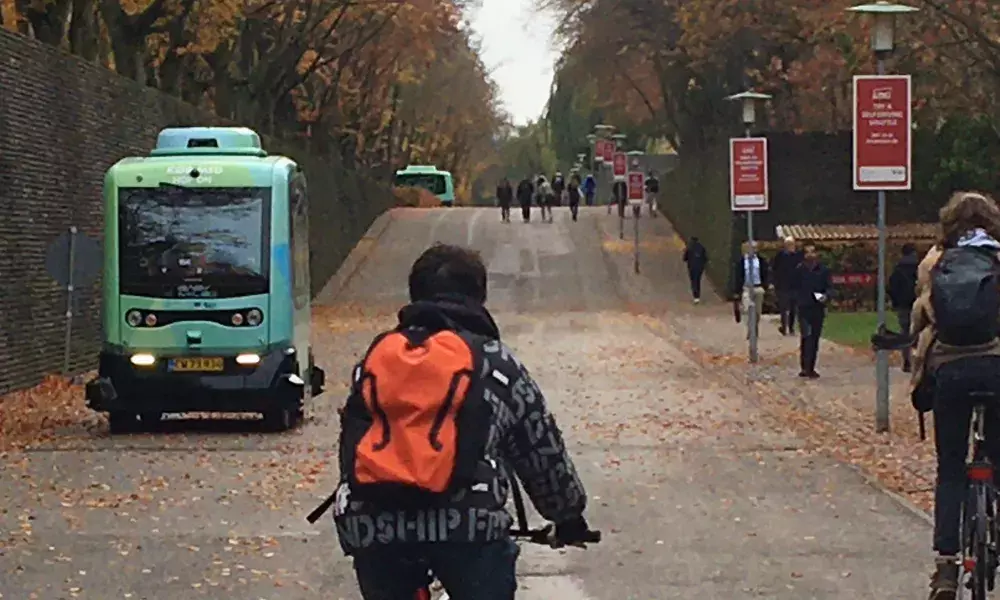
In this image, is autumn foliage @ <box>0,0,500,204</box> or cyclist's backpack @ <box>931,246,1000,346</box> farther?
autumn foliage @ <box>0,0,500,204</box>

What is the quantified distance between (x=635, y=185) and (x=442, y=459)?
163 ft

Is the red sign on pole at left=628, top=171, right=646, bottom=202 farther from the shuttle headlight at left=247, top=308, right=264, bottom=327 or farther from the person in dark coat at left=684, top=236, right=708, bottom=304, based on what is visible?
the shuttle headlight at left=247, top=308, right=264, bottom=327

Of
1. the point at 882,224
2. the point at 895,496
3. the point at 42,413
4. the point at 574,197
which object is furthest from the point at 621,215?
the point at 895,496

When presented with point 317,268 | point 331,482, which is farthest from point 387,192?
A: point 331,482

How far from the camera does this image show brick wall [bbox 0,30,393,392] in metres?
23.3

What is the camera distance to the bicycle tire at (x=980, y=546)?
27.1 feet

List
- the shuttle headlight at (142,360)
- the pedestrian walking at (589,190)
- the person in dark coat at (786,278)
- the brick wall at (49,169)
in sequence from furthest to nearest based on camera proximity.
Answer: the pedestrian walking at (589,190), the person in dark coat at (786,278), the brick wall at (49,169), the shuttle headlight at (142,360)

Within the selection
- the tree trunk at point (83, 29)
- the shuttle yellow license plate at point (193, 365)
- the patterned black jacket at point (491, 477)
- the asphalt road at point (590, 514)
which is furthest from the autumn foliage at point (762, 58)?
the patterned black jacket at point (491, 477)

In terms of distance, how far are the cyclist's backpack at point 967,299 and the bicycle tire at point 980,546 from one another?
0.64 m

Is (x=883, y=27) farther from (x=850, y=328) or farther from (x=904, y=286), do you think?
(x=850, y=328)

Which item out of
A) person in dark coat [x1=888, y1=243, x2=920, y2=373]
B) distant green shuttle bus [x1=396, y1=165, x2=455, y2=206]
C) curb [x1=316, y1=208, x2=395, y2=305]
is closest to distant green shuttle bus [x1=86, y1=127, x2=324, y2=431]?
person in dark coat [x1=888, y1=243, x2=920, y2=373]

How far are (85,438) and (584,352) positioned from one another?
49.1 feet

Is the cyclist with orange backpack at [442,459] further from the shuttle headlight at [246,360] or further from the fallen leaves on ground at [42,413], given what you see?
the shuttle headlight at [246,360]

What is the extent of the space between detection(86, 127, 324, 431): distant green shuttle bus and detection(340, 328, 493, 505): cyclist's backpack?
1396 centimetres
